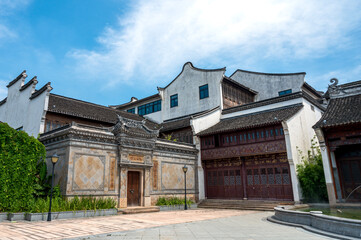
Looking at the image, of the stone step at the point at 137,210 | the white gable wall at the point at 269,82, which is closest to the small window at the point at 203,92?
the white gable wall at the point at 269,82

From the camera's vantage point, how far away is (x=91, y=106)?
21969 millimetres

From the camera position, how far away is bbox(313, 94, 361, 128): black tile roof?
13.9 metres

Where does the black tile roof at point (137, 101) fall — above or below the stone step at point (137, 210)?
above

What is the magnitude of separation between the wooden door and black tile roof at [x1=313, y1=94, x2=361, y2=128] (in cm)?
1059

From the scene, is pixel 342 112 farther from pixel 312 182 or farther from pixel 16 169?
pixel 16 169

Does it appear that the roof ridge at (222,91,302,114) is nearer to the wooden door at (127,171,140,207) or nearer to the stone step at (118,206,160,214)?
the wooden door at (127,171,140,207)

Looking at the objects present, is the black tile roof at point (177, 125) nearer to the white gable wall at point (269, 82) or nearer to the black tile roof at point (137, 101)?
the black tile roof at point (137, 101)

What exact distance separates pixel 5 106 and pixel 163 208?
15748 millimetres

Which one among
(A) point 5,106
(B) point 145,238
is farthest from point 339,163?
(A) point 5,106

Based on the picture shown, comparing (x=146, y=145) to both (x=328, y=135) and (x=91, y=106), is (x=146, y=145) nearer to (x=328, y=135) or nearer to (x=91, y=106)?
(x=91, y=106)

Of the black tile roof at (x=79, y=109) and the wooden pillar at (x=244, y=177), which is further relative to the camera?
the black tile roof at (x=79, y=109)

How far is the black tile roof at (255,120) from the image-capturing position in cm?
1689

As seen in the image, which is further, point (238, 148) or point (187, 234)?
point (238, 148)

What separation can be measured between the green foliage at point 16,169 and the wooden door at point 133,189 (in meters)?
5.04
